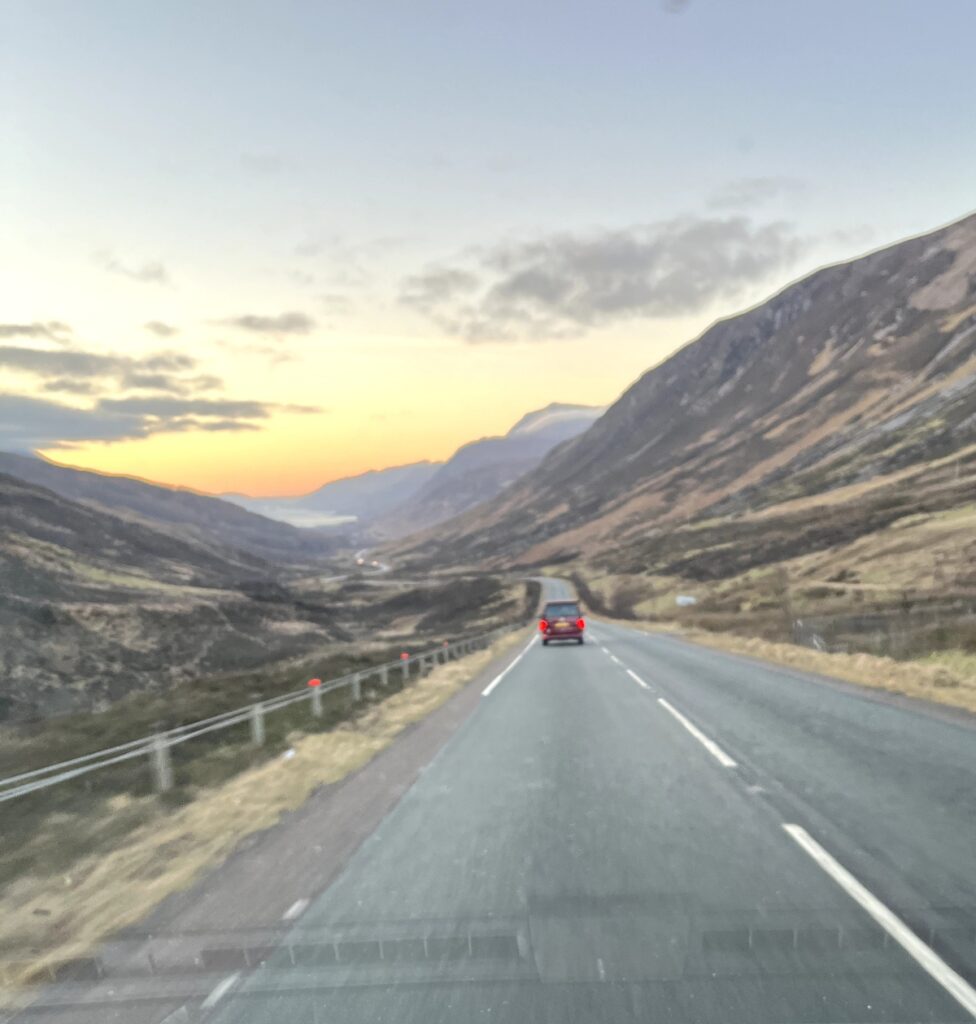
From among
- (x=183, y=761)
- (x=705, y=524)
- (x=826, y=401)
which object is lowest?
(x=183, y=761)

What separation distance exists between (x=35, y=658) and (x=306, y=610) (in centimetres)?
4482

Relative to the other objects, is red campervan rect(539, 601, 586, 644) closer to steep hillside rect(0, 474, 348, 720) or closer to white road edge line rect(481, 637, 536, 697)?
white road edge line rect(481, 637, 536, 697)

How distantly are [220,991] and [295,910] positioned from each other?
1148 millimetres

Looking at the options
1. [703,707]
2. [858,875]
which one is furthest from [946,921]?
[703,707]

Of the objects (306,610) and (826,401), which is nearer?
(306,610)

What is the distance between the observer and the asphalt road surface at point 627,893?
4156mm

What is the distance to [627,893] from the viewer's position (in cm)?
560

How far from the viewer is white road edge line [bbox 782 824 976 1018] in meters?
4.05

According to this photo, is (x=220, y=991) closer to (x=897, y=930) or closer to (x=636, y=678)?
(x=897, y=930)

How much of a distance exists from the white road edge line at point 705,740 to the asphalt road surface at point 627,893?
0.12 metres

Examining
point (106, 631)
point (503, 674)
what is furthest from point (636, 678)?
point (106, 631)

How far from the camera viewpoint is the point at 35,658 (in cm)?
4197

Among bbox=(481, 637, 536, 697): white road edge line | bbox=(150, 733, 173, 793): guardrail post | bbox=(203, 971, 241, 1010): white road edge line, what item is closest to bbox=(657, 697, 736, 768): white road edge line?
bbox=(481, 637, 536, 697): white road edge line

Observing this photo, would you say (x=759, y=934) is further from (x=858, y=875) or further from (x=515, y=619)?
(x=515, y=619)
